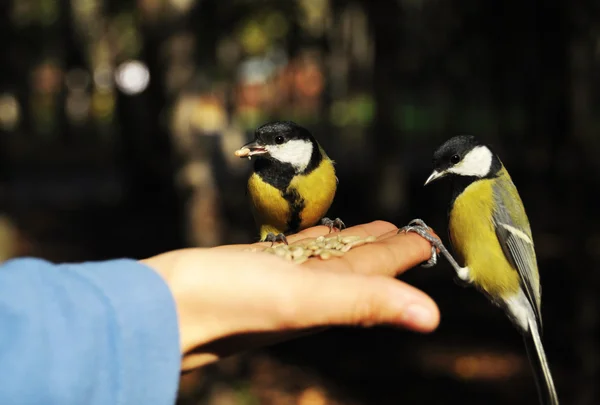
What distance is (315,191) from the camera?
2826mm

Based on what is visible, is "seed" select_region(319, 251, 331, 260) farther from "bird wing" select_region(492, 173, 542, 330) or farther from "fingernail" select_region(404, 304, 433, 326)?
"bird wing" select_region(492, 173, 542, 330)

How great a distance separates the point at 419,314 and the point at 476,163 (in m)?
1.36

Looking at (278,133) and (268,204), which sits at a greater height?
(278,133)

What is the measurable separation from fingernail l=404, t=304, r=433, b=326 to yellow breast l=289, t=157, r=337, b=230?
1.18m

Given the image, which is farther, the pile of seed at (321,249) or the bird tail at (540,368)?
the bird tail at (540,368)

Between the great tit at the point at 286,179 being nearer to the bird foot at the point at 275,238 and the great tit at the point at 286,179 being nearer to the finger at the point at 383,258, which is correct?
the bird foot at the point at 275,238

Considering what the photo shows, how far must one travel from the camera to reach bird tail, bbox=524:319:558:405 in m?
2.70

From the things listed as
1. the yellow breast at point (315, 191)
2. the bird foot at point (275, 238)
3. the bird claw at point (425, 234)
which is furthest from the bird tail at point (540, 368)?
the bird foot at point (275, 238)

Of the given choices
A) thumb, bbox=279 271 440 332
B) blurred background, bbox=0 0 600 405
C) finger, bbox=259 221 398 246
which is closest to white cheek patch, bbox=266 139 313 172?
finger, bbox=259 221 398 246

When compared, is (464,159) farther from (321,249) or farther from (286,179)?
(321,249)

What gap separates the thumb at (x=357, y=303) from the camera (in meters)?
1.69

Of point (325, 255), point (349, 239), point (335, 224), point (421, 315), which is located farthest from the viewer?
point (335, 224)

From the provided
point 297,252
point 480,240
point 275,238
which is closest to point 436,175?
point 480,240

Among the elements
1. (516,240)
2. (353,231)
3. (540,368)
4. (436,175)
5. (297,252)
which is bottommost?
(540,368)
